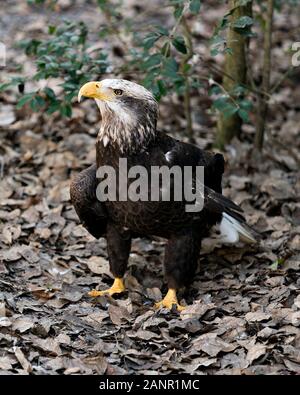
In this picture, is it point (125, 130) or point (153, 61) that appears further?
point (153, 61)

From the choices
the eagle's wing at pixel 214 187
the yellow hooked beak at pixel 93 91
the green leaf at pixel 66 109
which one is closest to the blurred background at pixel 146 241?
the green leaf at pixel 66 109

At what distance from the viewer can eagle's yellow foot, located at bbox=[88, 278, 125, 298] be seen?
5844 mm

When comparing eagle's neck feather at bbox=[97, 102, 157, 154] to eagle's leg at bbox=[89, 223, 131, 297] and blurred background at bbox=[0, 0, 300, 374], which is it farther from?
blurred background at bbox=[0, 0, 300, 374]

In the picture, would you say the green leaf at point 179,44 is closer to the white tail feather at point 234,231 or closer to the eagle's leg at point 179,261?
the white tail feather at point 234,231

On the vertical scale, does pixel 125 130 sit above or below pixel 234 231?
above

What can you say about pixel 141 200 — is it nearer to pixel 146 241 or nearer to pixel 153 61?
pixel 146 241

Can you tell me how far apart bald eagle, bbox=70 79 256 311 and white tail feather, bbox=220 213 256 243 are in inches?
3.4

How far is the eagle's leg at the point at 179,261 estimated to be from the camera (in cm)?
576

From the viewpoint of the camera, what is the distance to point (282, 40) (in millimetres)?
10977

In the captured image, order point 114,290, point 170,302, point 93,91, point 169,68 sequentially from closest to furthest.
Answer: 1. point 93,91
2. point 170,302
3. point 114,290
4. point 169,68

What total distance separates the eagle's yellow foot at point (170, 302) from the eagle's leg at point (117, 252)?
377 millimetres

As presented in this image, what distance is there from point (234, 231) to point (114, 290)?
1.13 meters

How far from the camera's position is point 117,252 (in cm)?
596

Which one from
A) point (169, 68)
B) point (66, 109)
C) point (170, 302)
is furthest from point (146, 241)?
point (169, 68)
